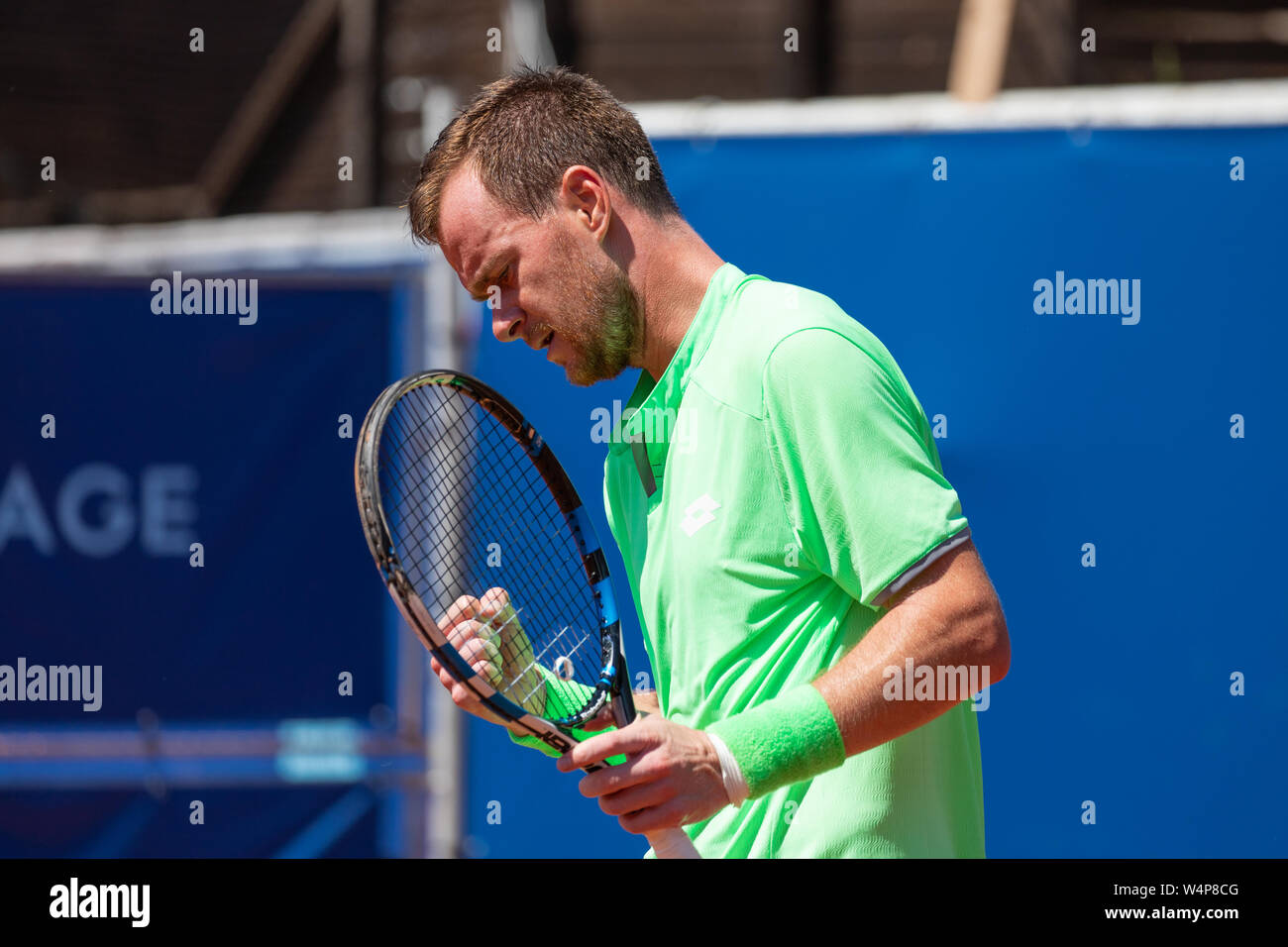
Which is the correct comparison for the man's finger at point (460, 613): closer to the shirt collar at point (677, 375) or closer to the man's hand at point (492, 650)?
the man's hand at point (492, 650)

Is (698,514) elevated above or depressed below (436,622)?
above

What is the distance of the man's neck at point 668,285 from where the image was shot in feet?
7.61

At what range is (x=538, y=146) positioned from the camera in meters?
2.31

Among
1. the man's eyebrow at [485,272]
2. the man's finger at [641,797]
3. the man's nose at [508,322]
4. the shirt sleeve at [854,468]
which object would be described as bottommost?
the man's finger at [641,797]

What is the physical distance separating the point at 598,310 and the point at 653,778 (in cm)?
78

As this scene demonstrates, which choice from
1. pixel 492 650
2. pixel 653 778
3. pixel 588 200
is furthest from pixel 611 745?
pixel 588 200

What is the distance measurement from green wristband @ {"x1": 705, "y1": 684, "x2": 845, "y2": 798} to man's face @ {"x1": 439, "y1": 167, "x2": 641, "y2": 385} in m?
0.70

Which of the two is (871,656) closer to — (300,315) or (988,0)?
(300,315)

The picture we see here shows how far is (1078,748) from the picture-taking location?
13.3 ft

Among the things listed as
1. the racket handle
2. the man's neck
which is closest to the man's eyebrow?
the man's neck

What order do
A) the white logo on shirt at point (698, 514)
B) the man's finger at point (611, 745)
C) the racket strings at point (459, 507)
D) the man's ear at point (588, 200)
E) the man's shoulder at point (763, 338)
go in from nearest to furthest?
the man's finger at point (611, 745) → the man's shoulder at point (763, 338) → the white logo on shirt at point (698, 514) → the man's ear at point (588, 200) → the racket strings at point (459, 507)

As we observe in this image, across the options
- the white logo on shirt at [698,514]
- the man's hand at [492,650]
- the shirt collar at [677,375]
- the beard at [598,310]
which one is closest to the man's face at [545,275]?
the beard at [598,310]

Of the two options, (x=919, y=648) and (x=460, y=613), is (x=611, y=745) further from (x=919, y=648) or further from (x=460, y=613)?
(x=460, y=613)

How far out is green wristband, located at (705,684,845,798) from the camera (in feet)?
6.36
